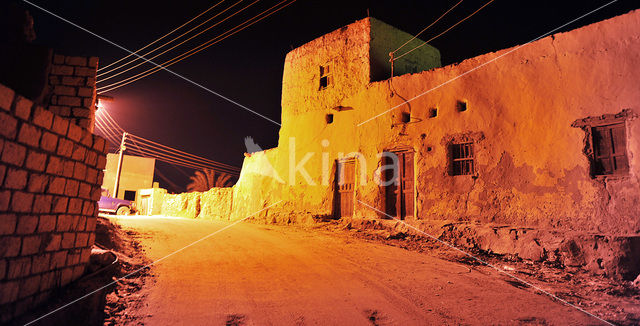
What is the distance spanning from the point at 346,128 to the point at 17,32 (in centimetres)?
892

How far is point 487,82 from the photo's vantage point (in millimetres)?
8859

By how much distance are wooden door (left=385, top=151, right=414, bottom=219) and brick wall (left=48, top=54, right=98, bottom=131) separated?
7.93m

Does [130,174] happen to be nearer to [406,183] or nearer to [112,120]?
[112,120]

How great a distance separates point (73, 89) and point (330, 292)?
463cm

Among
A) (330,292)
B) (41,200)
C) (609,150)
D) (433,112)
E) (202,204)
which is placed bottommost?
(330,292)

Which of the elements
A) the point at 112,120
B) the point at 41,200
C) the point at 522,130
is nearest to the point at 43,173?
the point at 41,200

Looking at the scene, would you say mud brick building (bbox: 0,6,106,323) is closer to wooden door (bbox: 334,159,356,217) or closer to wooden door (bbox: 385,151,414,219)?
wooden door (bbox: 385,151,414,219)

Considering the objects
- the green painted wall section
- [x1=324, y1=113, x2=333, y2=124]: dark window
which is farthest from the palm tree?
the green painted wall section

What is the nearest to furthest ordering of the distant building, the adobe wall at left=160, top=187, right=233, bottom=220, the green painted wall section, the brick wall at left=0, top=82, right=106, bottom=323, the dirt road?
the brick wall at left=0, top=82, right=106, bottom=323 → the dirt road → the green painted wall section → the adobe wall at left=160, top=187, right=233, bottom=220 → the distant building

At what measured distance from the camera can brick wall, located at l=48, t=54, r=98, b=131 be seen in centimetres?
Result: 504

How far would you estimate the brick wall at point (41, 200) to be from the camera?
3.21 metres

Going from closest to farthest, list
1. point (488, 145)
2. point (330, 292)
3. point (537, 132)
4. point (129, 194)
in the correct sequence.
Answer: point (330, 292), point (537, 132), point (488, 145), point (129, 194)

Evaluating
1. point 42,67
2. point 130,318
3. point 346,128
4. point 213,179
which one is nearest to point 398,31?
point 346,128

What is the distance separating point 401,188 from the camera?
34.4 feet
